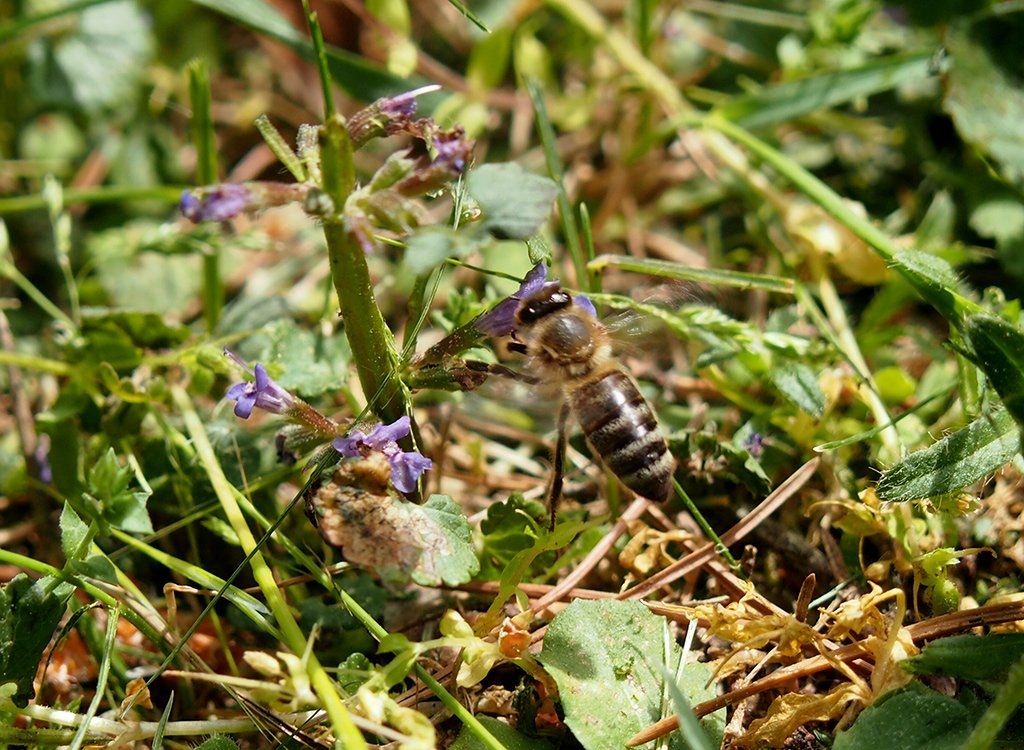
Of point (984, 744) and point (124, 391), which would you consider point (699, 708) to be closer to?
point (984, 744)

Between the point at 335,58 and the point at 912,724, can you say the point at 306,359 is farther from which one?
the point at 912,724

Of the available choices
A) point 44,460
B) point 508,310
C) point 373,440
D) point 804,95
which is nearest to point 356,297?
point 373,440

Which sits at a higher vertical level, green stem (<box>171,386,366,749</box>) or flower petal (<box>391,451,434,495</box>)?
flower petal (<box>391,451,434,495</box>)

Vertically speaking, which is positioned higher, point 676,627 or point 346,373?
point 346,373

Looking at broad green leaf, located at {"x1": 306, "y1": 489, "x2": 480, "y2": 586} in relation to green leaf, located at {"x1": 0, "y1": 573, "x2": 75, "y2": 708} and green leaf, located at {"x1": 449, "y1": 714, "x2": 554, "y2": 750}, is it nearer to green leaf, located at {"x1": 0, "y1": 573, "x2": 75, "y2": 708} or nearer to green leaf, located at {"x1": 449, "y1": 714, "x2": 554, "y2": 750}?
green leaf, located at {"x1": 449, "y1": 714, "x2": 554, "y2": 750}

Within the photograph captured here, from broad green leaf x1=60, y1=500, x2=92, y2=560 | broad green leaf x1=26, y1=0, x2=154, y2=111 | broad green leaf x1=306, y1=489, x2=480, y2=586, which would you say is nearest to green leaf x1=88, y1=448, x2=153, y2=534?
broad green leaf x1=60, y1=500, x2=92, y2=560

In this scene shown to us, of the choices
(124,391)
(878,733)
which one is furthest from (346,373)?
(878,733)
